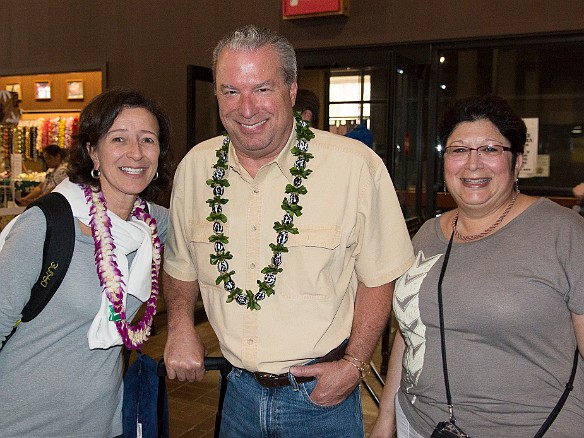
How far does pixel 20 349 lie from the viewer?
2.04 meters

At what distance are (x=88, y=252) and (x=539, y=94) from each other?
4.94 m

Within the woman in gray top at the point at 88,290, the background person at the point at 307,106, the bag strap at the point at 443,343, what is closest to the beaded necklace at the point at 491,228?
the bag strap at the point at 443,343

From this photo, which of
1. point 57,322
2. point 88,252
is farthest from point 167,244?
point 57,322

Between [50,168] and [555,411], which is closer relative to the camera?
[555,411]

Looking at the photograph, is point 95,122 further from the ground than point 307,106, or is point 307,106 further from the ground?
point 307,106

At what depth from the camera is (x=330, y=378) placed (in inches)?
83.2

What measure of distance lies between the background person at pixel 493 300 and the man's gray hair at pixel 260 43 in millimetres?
619

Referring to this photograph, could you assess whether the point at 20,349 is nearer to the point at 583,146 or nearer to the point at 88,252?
the point at 88,252

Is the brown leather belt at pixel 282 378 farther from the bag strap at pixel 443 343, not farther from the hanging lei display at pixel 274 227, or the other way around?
the bag strap at pixel 443 343

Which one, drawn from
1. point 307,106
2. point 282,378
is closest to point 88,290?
point 282,378

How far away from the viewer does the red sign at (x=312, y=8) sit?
598 centimetres

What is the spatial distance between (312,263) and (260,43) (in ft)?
2.58

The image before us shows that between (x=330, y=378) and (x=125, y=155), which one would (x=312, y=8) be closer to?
(x=125, y=155)

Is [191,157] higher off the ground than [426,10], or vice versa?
[426,10]
